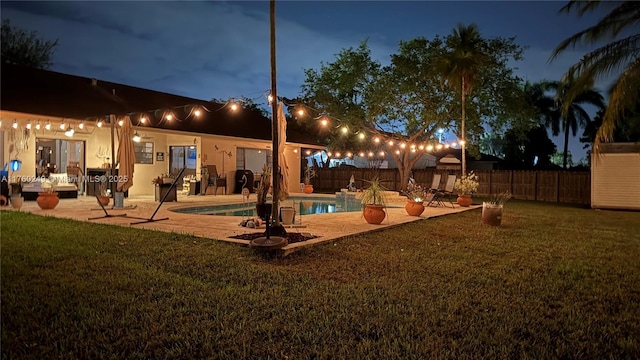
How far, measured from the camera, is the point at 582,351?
9.76 feet

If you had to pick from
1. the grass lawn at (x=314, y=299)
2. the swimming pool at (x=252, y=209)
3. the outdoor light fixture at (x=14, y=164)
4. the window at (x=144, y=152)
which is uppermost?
the window at (x=144, y=152)

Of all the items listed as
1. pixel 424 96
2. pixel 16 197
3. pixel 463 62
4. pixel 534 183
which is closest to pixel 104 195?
pixel 16 197

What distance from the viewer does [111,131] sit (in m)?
11.2

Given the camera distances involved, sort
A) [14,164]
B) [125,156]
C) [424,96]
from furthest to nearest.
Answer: [424,96] < [14,164] < [125,156]

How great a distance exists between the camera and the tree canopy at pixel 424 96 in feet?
61.5

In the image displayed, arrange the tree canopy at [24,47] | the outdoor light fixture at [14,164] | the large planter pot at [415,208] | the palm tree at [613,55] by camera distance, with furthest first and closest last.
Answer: the tree canopy at [24,47] → the outdoor light fixture at [14,164] → the large planter pot at [415,208] → the palm tree at [613,55]

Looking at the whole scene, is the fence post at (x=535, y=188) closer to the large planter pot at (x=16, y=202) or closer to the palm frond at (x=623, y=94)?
the palm frond at (x=623, y=94)

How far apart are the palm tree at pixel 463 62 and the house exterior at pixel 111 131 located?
704 centimetres

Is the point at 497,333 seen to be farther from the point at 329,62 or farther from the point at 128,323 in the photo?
the point at 329,62

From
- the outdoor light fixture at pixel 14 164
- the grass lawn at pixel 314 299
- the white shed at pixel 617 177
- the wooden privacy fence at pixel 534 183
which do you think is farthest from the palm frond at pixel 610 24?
the outdoor light fixture at pixel 14 164

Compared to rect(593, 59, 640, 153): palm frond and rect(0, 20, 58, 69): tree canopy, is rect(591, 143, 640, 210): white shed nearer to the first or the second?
rect(593, 59, 640, 153): palm frond

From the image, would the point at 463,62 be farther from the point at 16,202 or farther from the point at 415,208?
the point at 16,202

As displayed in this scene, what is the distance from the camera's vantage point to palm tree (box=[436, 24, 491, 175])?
15789 mm

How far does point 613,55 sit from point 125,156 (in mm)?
11879
